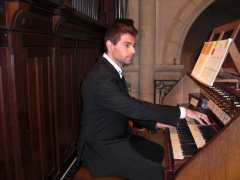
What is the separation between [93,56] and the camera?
12.8 ft

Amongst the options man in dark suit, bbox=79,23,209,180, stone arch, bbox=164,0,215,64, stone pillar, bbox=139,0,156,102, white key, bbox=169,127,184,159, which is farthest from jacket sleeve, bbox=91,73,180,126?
stone arch, bbox=164,0,215,64

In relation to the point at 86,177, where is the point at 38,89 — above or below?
above

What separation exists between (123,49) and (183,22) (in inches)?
132

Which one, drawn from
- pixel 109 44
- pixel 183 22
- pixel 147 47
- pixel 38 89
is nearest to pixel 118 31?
pixel 109 44

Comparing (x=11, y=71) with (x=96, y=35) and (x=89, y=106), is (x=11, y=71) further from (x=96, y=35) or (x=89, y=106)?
(x=96, y=35)

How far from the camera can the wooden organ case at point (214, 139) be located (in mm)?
1643

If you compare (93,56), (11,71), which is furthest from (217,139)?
(93,56)

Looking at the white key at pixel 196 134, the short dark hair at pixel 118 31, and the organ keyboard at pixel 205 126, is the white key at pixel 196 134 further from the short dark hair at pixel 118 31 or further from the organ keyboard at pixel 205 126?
the short dark hair at pixel 118 31

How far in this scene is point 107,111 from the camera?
2020mm

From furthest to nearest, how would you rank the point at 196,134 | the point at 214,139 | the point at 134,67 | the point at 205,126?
the point at 134,67 → the point at 205,126 → the point at 196,134 → the point at 214,139

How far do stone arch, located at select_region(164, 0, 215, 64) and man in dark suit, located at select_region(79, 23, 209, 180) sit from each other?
3268 mm

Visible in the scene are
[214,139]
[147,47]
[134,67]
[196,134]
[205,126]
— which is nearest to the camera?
[214,139]

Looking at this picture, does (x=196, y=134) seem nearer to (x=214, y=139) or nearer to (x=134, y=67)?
(x=214, y=139)

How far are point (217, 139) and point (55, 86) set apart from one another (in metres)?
1.35
